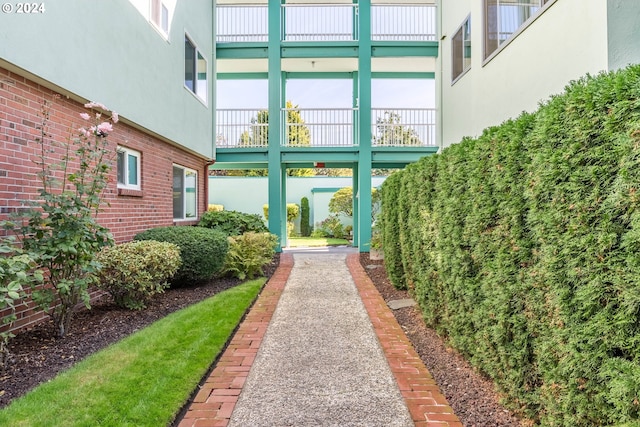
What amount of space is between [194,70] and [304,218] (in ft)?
39.0

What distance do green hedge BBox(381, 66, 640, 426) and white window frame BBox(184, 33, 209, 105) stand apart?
829 centimetres

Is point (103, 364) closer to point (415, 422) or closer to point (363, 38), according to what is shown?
point (415, 422)

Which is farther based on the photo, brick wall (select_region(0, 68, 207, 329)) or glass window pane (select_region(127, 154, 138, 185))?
glass window pane (select_region(127, 154, 138, 185))

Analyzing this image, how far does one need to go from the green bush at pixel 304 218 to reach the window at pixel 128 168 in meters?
13.8

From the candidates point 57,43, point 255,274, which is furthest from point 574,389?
point 255,274

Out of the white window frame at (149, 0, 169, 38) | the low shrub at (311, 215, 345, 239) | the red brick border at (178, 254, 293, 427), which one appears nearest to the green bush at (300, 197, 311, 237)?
the low shrub at (311, 215, 345, 239)

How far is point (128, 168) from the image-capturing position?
23.6 ft

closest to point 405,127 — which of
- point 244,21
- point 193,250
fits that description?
point 244,21

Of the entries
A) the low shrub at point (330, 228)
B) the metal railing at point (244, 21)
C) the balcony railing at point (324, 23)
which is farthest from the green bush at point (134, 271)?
the low shrub at point (330, 228)

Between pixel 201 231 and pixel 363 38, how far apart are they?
8.34m

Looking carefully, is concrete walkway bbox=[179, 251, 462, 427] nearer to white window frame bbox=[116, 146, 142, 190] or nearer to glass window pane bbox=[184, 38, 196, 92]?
white window frame bbox=[116, 146, 142, 190]

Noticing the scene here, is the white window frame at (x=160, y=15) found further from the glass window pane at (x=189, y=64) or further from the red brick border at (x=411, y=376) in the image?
the red brick border at (x=411, y=376)

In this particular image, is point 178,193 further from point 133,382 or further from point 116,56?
point 133,382

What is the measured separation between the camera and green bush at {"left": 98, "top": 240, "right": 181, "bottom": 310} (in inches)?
207
